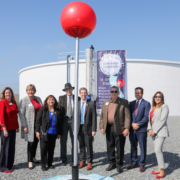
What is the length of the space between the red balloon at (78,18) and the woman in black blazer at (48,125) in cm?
149

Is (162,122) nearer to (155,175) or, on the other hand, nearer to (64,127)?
(155,175)

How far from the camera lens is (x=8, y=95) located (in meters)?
3.86

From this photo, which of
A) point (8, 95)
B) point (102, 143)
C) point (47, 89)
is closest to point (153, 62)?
point (47, 89)

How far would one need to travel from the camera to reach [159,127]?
3623mm

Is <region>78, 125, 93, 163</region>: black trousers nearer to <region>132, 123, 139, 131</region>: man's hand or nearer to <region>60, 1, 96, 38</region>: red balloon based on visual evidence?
<region>132, 123, 139, 131</region>: man's hand

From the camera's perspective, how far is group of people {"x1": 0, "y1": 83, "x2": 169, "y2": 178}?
12.4 feet

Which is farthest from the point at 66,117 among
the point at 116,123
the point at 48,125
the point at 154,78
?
the point at 154,78

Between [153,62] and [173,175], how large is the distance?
12.7 m

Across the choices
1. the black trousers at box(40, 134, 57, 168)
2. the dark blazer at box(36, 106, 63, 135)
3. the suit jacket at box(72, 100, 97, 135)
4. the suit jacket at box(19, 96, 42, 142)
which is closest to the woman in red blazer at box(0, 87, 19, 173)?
the suit jacket at box(19, 96, 42, 142)

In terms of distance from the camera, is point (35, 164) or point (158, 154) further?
point (35, 164)

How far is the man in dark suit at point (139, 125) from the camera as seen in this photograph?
3.87 m

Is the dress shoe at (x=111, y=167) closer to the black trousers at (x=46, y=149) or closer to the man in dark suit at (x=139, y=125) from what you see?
the man in dark suit at (x=139, y=125)

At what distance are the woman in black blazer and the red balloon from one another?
58.6 inches

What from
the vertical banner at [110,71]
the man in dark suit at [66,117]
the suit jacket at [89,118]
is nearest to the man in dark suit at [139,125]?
the suit jacket at [89,118]
